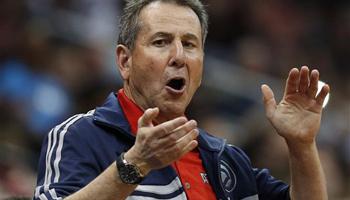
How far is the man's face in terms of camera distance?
4508 millimetres

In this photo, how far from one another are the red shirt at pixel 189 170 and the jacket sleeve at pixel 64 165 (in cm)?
29

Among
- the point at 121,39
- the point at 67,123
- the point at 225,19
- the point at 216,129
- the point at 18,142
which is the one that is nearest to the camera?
the point at 67,123

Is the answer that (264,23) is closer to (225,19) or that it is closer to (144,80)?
(225,19)

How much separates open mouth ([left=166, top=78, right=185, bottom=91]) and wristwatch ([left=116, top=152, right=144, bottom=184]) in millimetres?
713

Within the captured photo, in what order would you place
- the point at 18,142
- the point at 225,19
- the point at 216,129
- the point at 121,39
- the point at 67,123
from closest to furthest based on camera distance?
the point at 67,123
the point at 121,39
the point at 18,142
the point at 216,129
the point at 225,19

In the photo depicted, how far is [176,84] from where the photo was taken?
180 inches

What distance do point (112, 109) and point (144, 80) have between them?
192 mm

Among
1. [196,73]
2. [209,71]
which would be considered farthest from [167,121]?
[209,71]

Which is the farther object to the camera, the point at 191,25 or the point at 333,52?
the point at 333,52

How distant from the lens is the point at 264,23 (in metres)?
11.7

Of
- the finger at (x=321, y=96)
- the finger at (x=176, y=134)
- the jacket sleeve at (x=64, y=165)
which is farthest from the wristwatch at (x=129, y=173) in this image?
the finger at (x=321, y=96)

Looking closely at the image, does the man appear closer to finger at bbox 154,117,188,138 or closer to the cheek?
the cheek

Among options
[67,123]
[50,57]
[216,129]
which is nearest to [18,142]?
[50,57]

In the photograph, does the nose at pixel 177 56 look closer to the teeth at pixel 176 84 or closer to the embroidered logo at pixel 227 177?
the teeth at pixel 176 84
